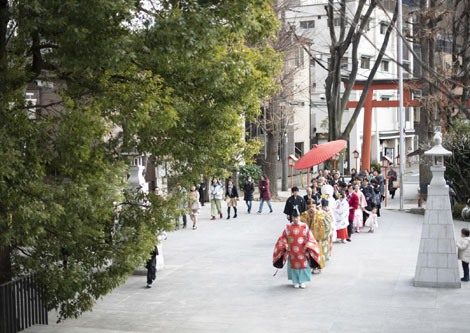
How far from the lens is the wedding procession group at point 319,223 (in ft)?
45.1

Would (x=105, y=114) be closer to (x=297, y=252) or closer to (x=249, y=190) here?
(x=297, y=252)

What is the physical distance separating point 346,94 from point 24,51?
20967 millimetres

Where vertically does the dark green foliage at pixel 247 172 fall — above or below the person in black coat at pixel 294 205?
above

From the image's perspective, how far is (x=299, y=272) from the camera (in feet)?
45.3

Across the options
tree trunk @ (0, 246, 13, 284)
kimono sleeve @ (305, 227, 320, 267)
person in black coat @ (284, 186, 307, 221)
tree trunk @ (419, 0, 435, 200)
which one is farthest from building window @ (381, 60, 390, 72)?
tree trunk @ (0, 246, 13, 284)

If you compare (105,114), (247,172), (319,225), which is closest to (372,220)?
(319,225)

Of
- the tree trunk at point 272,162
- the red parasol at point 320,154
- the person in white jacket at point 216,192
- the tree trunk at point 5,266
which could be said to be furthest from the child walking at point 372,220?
the tree trunk at point 5,266

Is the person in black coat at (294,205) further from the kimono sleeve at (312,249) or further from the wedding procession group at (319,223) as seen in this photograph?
the kimono sleeve at (312,249)

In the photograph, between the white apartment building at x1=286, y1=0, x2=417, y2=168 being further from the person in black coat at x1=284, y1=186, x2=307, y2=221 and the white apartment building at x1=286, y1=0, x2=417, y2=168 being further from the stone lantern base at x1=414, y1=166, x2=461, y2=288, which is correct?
the stone lantern base at x1=414, y1=166, x2=461, y2=288

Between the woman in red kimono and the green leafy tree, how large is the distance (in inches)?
122

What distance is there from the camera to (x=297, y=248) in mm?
13664

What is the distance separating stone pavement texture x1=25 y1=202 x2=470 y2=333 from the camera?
11273 millimetres

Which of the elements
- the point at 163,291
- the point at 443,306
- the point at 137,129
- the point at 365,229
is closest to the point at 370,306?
the point at 443,306

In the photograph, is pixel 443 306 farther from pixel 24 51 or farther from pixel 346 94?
pixel 346 94
